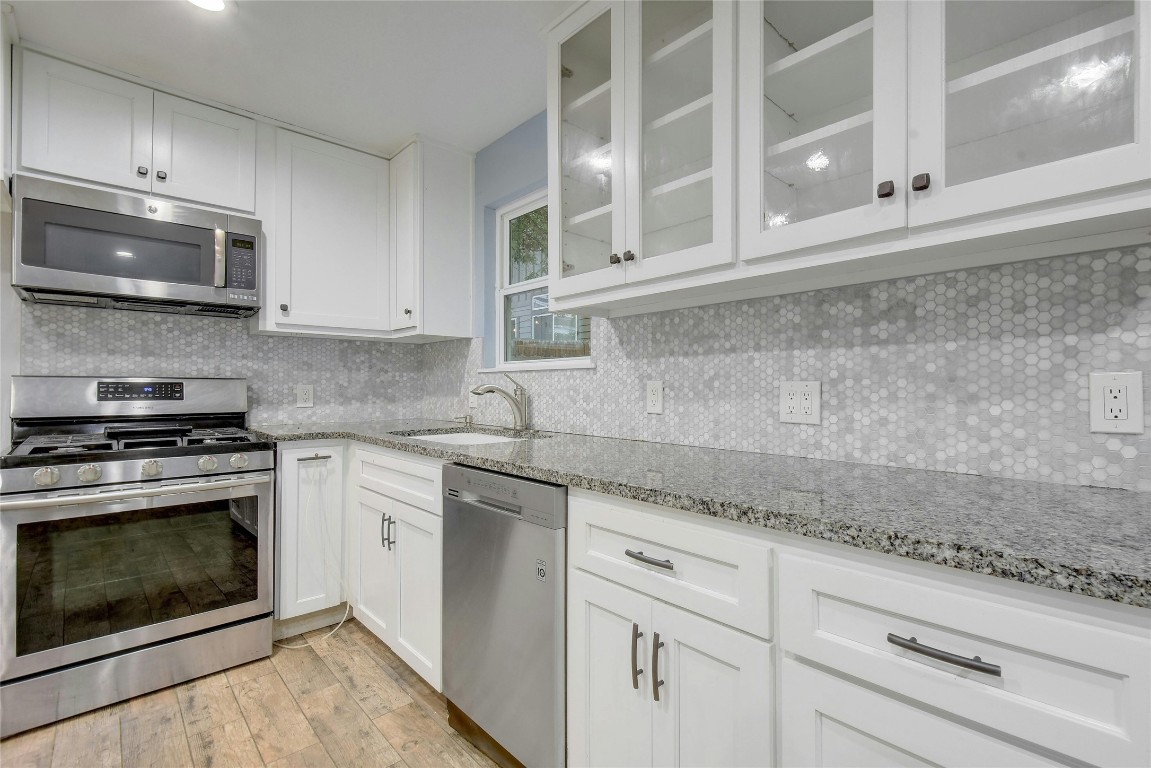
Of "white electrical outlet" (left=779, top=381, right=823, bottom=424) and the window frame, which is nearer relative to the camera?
"white electrical outlet" (left=779, top=381, right=823, bottom=424)

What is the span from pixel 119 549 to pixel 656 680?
1911 millimetres

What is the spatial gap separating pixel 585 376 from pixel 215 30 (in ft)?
6.10

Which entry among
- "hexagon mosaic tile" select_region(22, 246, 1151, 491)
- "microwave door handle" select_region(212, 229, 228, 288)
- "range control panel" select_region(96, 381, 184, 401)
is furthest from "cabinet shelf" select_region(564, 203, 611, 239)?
"range control panel" select_region(96, 381, 184, 401)

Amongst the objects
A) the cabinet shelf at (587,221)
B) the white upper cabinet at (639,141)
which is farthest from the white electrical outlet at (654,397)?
the cabinet shelf at (587,221)

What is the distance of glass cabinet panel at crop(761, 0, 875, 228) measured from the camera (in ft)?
3.50

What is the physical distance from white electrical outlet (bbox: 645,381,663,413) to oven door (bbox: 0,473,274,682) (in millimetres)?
1600

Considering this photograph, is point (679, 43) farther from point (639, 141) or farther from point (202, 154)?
point (202, 154)

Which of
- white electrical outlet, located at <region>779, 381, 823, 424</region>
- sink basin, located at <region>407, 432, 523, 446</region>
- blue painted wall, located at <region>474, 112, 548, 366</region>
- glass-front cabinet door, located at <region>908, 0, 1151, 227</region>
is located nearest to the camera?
glass-front cabinet door, located at <region>908, 0, 1151, 227</region>

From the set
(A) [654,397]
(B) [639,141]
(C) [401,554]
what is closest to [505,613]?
(C) [401,554]

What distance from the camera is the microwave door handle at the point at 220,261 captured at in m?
2.16

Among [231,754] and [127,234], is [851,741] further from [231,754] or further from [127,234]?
[127,234]

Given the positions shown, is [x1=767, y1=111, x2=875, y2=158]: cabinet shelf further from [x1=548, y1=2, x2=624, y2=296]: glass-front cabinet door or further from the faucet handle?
the faucet handle

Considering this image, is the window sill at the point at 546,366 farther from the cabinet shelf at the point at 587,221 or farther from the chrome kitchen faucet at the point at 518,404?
the cabinet shelf at the point at 587,221

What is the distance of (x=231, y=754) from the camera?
4.95 ft
